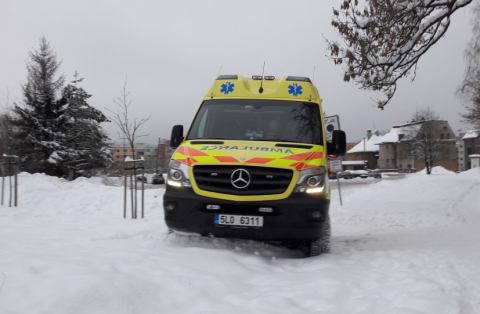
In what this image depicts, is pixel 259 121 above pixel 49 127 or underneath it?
underneath

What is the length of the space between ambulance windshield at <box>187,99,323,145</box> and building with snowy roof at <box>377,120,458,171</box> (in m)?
66.1

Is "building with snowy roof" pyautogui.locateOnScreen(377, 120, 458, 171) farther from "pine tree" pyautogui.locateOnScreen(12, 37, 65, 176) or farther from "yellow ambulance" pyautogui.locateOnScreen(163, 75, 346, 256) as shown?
"yellow ambulance" pyautogui.locateOnScreen(163, 75, 346, 256)

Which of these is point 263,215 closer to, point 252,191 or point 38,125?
point 252,191

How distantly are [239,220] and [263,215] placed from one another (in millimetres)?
295

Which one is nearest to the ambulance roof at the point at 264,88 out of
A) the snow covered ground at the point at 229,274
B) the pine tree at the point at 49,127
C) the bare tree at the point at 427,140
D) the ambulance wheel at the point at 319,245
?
the ambulance wheel at the point at 319,245

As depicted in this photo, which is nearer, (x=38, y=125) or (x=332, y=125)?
(x=332, y=125)

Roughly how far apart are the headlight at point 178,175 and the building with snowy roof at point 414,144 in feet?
222

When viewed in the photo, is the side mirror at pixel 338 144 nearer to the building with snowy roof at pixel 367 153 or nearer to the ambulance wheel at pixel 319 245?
the ambulance wheel at pixel 319 245

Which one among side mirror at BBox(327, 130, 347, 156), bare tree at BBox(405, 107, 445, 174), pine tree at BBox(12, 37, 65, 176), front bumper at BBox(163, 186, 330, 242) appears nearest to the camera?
front bumper at BBox(163, 186, 330, 242)

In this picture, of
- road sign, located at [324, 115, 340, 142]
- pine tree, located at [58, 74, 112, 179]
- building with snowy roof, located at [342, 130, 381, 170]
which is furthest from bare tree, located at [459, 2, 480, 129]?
building with snowy roof, located at [342, 130, 381, 170]

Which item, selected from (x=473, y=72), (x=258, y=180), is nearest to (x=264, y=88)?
(x=258, y=180)

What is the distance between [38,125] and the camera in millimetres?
30344

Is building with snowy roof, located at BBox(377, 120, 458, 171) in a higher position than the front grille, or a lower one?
Result: higher

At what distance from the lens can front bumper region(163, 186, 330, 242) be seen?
5059 mm
